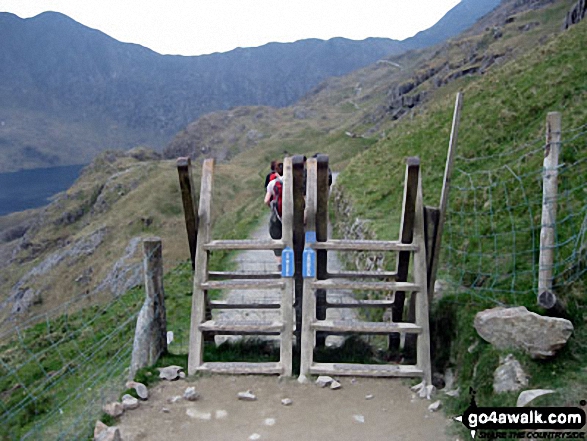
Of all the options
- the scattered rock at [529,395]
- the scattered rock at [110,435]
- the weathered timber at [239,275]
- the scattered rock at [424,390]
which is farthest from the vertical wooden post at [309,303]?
the scattered rock at [529,395]

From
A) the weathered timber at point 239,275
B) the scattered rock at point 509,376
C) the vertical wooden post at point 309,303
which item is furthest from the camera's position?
the weathered timber at point 239,275

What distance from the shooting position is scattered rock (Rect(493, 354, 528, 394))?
5.11 m

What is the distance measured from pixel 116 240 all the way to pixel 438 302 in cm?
5617

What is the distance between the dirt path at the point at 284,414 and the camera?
5.50m

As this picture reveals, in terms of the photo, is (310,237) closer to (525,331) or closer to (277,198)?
(277,198)

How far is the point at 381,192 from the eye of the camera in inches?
650

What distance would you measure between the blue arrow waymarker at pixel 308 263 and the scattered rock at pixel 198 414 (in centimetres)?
233

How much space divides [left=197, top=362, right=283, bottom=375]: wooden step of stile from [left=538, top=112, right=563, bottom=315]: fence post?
3.57 m

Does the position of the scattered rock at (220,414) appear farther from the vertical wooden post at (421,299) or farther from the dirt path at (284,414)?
the vertical wooden post at (421,299)

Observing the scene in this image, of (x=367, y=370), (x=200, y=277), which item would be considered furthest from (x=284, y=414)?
(x=200, y=277)

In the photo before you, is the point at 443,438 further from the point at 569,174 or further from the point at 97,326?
the point at 97,326

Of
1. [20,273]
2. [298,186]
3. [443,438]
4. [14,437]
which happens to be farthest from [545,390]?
[20,273]

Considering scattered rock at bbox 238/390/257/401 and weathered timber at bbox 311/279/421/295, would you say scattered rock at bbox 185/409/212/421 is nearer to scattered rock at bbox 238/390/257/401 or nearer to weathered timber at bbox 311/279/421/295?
scattered rock at bbox 238/390/257/401

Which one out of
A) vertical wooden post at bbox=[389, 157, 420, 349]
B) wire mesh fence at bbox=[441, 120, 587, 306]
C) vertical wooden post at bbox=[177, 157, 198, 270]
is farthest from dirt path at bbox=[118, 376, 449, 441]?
vertical wooden post at bbox=[177, 157, 198, 270]
